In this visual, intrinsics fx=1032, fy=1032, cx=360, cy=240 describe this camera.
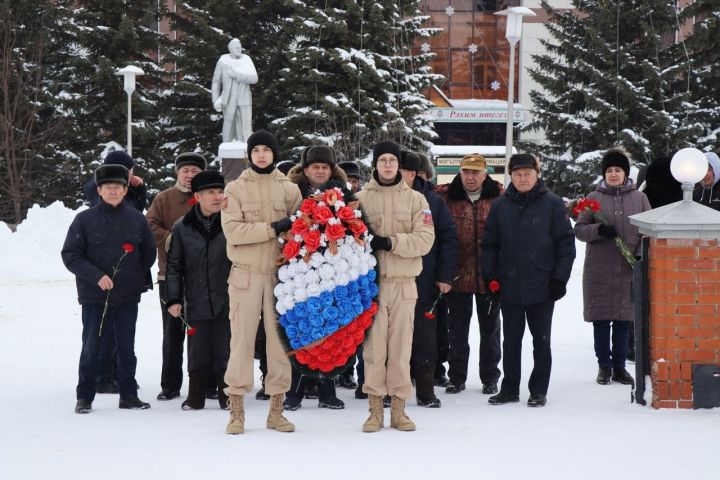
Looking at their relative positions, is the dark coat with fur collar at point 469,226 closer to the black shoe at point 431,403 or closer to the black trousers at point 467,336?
the black trousers at point 467,336

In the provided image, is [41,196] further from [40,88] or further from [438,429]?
[438,429]

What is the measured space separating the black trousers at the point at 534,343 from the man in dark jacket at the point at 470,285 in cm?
51

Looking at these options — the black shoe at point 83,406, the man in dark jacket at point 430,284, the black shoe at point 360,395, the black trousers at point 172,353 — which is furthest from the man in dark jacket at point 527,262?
the black shoe at point 83,406

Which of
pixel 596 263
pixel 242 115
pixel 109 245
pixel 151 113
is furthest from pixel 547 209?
pixel 151 113

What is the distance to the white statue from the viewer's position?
20.8m

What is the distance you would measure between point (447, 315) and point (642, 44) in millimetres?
20983

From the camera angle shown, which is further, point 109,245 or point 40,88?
point 40,88

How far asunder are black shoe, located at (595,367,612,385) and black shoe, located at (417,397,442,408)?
154 centimetres

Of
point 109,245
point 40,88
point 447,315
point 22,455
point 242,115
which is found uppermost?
point 40,88

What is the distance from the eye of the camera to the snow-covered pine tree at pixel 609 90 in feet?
87.4

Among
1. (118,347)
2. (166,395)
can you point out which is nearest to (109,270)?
(118,347)

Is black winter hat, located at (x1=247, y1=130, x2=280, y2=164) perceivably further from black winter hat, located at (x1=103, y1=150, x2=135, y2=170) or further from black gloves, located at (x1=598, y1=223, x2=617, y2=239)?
black gloves, located at (x1=598, y1=223, x2=617, y2=239)

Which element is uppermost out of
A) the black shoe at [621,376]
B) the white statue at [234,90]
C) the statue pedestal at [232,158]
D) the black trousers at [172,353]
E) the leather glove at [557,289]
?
the white statue at [234,90]

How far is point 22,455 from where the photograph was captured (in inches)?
229
